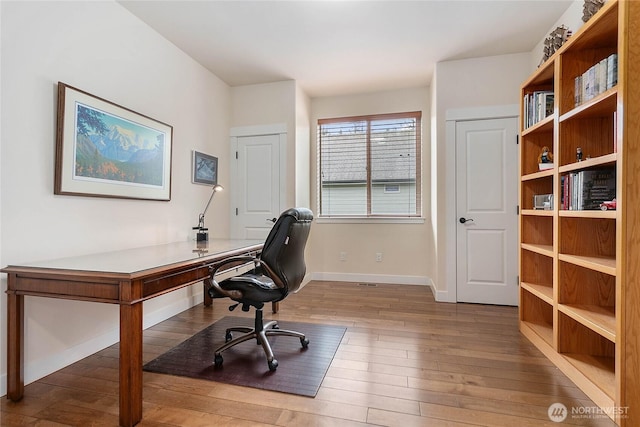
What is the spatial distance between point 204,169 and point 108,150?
3.96 feet

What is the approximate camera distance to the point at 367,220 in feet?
14.0

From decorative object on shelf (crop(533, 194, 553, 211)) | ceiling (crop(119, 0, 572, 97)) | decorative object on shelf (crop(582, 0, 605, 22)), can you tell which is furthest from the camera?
ceiling (crop(119, 0, 572, 97))

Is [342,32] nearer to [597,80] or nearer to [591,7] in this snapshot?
[591,7]

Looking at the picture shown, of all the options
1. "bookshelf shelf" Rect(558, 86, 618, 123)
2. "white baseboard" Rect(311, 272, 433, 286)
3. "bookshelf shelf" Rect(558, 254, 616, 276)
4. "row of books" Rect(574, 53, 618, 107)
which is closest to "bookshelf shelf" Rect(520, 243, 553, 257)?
"bookshelf shelf" Rect(558, 254, 616, 276)

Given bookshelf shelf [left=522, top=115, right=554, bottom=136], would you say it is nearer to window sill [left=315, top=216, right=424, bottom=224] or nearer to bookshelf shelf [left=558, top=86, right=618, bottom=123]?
bookshelf shelf [left=558, top=86, right=618, bottom=123]

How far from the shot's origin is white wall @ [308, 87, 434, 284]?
13.4 ft

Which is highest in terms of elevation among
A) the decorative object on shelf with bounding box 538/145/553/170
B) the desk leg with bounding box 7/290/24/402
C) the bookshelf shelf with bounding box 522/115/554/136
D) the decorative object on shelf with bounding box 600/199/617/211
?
the bookshelf shelf with bounding box 522/115/554/136

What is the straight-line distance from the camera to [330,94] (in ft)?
14.2

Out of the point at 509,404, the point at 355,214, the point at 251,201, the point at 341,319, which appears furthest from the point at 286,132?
the point at 509,404

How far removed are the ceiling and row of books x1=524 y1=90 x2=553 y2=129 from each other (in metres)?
0.76

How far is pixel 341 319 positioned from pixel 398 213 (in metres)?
1.89

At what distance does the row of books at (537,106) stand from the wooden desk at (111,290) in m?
2.68

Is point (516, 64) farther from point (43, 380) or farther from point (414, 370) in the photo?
point (43, 380)

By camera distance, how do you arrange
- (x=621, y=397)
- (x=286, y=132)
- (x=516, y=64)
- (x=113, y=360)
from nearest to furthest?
(x=621, y=397) < (x=113, y=360) < (x=516, y=64) < (x=286, y=132)
